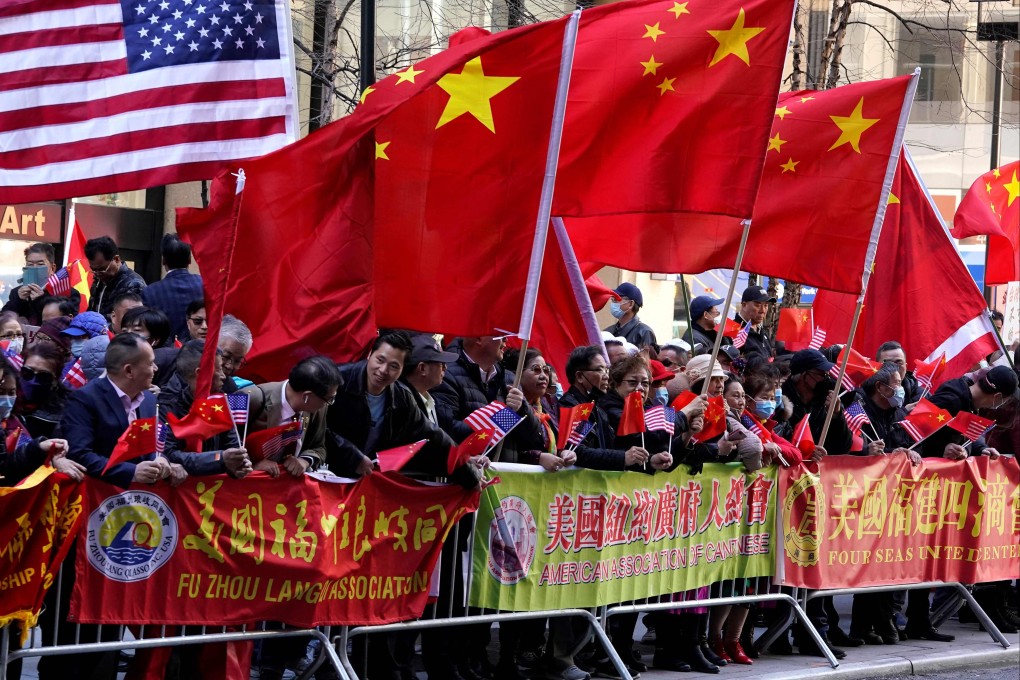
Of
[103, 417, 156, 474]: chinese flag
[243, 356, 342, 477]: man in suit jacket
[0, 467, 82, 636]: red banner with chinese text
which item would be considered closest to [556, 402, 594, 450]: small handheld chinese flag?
[243, 356, 342, 477]: man in suit jacket

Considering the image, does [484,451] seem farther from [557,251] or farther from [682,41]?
[682,41]

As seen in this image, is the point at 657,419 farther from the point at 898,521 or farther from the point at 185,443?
the point at 185,443

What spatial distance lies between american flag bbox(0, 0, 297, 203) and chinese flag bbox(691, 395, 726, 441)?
319 centimetres

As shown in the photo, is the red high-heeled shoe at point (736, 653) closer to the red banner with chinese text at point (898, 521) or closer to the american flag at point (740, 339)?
the red banner with chinese text at point (898, 521)

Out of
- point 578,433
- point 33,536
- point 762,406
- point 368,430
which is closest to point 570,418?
point 578,433

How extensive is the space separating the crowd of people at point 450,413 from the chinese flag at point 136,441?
0.14 m

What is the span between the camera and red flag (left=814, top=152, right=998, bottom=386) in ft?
38.6

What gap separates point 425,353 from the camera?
8656 millimetres

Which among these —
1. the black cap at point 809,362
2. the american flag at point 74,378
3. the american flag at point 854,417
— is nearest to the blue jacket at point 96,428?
the american flag at point 74,378

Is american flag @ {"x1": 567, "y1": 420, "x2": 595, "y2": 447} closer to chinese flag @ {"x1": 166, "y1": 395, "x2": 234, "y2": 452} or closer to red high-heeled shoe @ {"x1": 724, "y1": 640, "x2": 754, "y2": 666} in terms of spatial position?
red high-heeled shoe @ {"x1": 724, "y1": 640, "x2": 754, "y2": 666}

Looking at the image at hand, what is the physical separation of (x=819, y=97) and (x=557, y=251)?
7.30ft

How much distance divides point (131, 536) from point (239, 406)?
30.7 inches

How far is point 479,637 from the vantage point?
9.23m

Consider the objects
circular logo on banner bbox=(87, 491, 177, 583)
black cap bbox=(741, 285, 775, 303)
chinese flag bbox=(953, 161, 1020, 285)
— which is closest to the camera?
circular logo on banner bbox=(87, 491, 177, 583)
